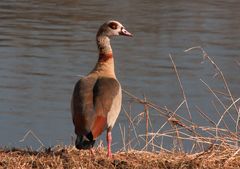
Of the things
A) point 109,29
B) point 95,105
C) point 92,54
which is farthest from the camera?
Result: point 92,54

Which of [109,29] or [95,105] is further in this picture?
[109,29]

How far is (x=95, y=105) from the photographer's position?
721 cm

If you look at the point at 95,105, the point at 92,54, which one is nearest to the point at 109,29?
the point at 95,105

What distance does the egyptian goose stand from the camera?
272 inches

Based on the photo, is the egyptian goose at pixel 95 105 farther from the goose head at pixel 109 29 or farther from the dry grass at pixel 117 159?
the goose head at pixel 109 29

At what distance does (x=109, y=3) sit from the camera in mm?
24328

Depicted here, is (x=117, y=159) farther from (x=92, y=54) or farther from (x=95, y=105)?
(x=92, y=54)

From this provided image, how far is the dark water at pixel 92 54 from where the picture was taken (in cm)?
1188

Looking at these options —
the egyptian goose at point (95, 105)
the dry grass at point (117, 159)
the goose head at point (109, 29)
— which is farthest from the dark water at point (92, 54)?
the dry grass at point (117, 159)

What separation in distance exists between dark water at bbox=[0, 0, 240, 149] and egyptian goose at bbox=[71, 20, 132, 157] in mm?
2155

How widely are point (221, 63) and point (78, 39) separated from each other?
395 centimetres

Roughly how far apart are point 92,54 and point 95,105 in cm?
869

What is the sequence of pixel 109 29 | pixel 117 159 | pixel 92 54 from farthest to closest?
pixel 92 54, pixel 109 29, pixel 117 159

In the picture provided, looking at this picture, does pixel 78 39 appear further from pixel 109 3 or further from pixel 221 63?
pixel 109 3
